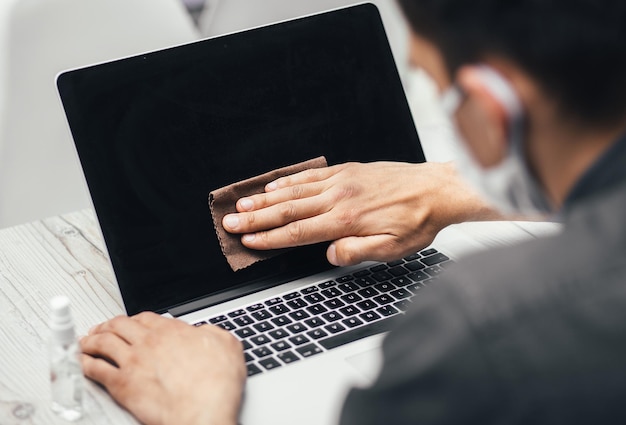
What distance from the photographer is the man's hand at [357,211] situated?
1.02 metres

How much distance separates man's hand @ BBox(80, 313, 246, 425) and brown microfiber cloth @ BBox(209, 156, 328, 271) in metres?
0.14

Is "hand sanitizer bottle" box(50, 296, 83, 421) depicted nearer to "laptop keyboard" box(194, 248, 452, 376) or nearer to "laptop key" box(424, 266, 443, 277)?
"laptop keyboard" box(194, 248, 452, 376)

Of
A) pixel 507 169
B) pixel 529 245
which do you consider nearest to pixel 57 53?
pixel 507 169

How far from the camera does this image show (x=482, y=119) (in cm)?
64

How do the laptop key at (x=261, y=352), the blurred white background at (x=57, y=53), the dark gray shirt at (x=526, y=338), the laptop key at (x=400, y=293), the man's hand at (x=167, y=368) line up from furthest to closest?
the blurred white background at (x=57, y=53) < the laptop key at (x=400, y=293) < the laptop key at (x=261, y=352) < the man's hand at (x=167, y=368) < the dark gray shirt at (x=526, y=338)

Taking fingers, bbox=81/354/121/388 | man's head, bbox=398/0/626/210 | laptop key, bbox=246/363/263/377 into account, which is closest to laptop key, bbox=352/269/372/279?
laptop key, bbox=246/363/263/377

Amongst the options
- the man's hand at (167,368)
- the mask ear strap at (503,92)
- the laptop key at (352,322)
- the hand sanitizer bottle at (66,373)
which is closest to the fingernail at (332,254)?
the laptop key at (352,322)

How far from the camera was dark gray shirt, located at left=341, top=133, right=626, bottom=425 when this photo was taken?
50 centimetres

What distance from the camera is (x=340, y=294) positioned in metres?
1.00

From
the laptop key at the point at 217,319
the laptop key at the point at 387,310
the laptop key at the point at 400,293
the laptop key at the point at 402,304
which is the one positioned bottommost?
the laptop key at the point at 402,304

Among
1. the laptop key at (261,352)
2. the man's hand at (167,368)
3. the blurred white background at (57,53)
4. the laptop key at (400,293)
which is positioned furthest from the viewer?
the blurred white background at (57,53)

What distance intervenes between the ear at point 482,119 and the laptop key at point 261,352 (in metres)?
0.33

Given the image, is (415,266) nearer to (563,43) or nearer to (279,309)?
(279,309)

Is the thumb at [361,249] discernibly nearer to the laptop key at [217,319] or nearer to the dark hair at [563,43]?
the laptop key at [217,319]
